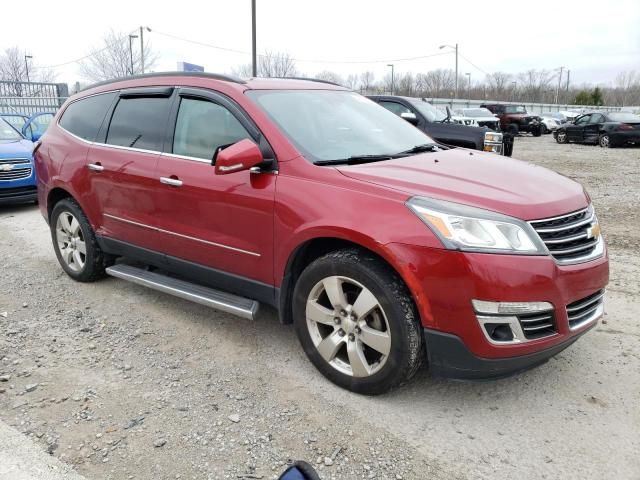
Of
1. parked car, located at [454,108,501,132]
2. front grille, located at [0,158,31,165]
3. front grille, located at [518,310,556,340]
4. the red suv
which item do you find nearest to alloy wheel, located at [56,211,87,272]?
the red suv

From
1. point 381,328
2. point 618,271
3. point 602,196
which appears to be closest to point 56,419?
point 381,328

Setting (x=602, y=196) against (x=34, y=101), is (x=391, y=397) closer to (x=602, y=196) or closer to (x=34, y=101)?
(x=602, y=196)

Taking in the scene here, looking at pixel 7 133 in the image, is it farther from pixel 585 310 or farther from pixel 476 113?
pixel 476 113

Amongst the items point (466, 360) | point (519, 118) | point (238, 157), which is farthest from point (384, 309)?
point (519, 118)

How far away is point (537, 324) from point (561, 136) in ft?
77.9

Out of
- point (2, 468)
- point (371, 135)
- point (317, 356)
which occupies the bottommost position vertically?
point (2, 468)

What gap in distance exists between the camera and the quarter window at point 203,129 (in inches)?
142

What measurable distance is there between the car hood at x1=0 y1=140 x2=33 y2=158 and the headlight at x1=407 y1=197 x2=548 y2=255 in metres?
7.94

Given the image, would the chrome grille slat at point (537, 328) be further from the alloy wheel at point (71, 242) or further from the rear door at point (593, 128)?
the rear door at point (593, 128)

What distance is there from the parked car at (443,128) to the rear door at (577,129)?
568 inches

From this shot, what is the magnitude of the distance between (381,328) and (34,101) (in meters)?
19.6

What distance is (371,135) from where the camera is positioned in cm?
381

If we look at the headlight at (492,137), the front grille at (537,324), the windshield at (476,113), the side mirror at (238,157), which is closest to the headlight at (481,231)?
the front grille at (537,324)

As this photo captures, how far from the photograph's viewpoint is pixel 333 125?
373 cm
